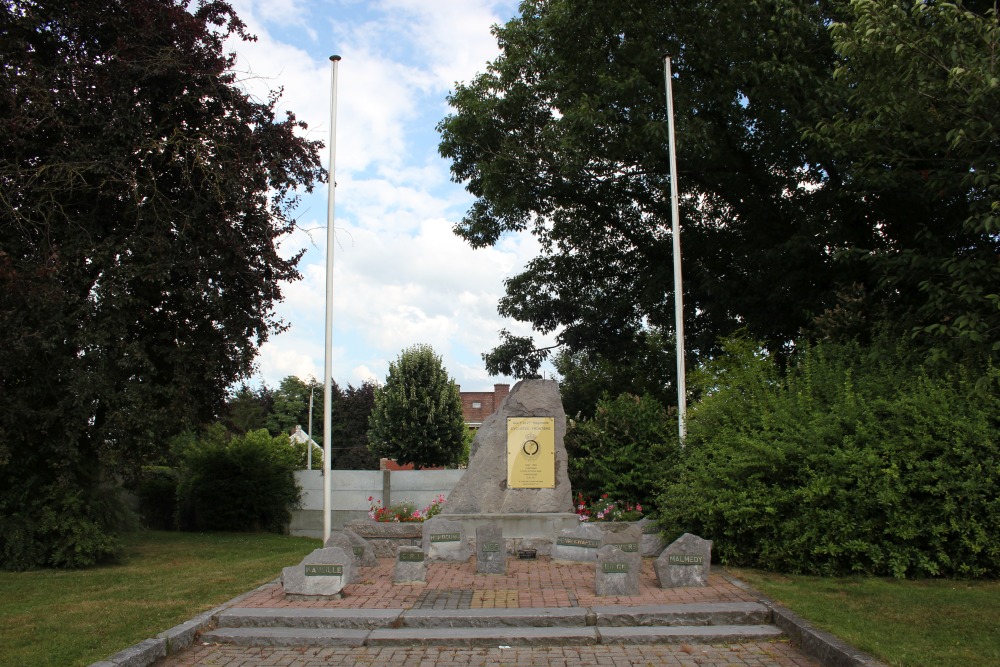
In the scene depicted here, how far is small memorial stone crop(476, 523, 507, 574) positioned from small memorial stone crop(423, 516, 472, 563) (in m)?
1.04

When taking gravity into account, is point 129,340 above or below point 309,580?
above

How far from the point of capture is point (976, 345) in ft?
33.3

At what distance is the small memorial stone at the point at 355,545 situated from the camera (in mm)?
9672

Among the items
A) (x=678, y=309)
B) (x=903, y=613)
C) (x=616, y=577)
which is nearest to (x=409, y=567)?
(x=616, y=577)

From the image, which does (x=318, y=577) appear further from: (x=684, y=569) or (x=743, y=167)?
(x=743, y=167)

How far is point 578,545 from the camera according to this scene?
35.2ft

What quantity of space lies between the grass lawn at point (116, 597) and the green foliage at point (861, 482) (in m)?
6.20

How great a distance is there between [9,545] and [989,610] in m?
13.5

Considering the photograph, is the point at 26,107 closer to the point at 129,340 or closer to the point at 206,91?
the point at 206,91

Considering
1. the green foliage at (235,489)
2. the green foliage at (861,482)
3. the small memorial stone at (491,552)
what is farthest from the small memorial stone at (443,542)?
the green foliage at (235,489)

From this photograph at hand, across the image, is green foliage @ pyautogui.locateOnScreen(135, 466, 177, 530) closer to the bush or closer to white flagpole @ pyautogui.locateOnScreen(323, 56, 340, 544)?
the bush

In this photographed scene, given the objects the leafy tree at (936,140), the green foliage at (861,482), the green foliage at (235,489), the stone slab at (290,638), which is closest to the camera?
the stone slab at (290,638)

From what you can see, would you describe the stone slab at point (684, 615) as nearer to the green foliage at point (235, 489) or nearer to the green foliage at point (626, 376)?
the green foliage at point (626, 376)

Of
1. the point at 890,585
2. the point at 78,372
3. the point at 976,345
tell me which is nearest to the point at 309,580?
the point at 78,372
